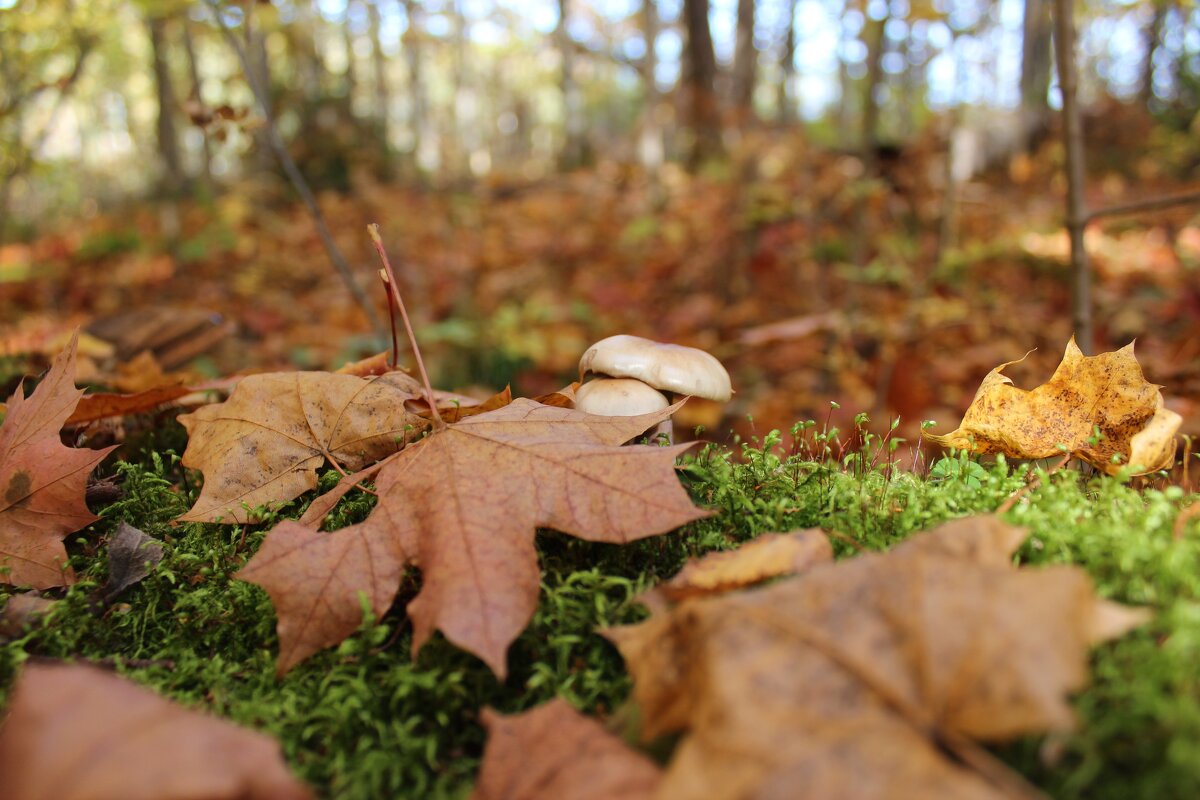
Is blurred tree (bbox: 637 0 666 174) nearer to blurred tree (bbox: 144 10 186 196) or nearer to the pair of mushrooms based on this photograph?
blurred tree (bbox: 144 10 186 196)

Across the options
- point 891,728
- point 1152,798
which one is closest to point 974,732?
point 891,728

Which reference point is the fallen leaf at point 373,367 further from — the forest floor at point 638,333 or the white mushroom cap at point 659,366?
the white mushroom cap at point 659,366

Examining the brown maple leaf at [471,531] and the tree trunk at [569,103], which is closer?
the brown maple leaf at [471,531]

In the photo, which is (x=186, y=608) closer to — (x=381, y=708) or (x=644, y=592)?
(x=381, y=708)

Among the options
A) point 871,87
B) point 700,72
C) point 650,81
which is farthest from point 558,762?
point 700,72

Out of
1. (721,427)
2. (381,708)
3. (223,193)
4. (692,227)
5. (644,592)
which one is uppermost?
(223,193)

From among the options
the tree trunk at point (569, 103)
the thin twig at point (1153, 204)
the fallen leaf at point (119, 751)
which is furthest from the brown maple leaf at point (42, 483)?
the tree trunk at point (569, 103)
